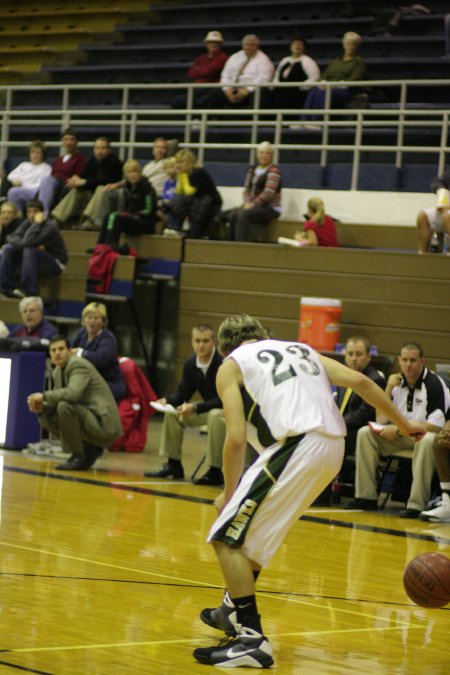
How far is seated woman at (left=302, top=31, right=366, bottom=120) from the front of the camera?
620 inches

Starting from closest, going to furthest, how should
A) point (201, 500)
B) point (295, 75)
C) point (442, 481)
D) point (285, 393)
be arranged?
point (285, 393) < point (442, 481) < point (201, 500) < point (295, 75)

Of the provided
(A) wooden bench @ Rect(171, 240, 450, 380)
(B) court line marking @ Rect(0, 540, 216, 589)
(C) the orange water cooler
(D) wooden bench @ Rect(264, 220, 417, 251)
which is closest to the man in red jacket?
(A) wooden bench @ Rect(171, 240, 450, 380)

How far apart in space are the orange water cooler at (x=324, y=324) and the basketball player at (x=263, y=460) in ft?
26.7

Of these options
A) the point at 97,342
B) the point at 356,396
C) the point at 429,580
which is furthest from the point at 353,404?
the point at 429,580

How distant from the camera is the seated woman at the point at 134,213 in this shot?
15.0m

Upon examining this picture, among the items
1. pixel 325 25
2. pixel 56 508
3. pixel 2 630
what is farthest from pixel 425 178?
pixel 2 630

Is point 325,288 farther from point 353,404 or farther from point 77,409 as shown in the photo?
point 77,409

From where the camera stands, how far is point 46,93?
20.3 metres

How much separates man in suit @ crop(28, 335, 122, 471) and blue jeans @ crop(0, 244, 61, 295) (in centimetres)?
Result: 443

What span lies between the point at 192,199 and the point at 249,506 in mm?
10517

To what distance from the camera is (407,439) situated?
372 inches

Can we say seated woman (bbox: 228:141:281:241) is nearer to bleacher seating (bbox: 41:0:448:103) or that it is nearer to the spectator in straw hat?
bleacher seating (bbox: 41:0:448:103)

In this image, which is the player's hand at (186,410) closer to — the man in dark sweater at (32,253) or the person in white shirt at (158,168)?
the man in dark sweater at (32,253)

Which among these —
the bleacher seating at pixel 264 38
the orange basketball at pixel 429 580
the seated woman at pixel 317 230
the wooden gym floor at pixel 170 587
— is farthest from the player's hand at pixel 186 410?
the bleacher seating at pixel 264 38
